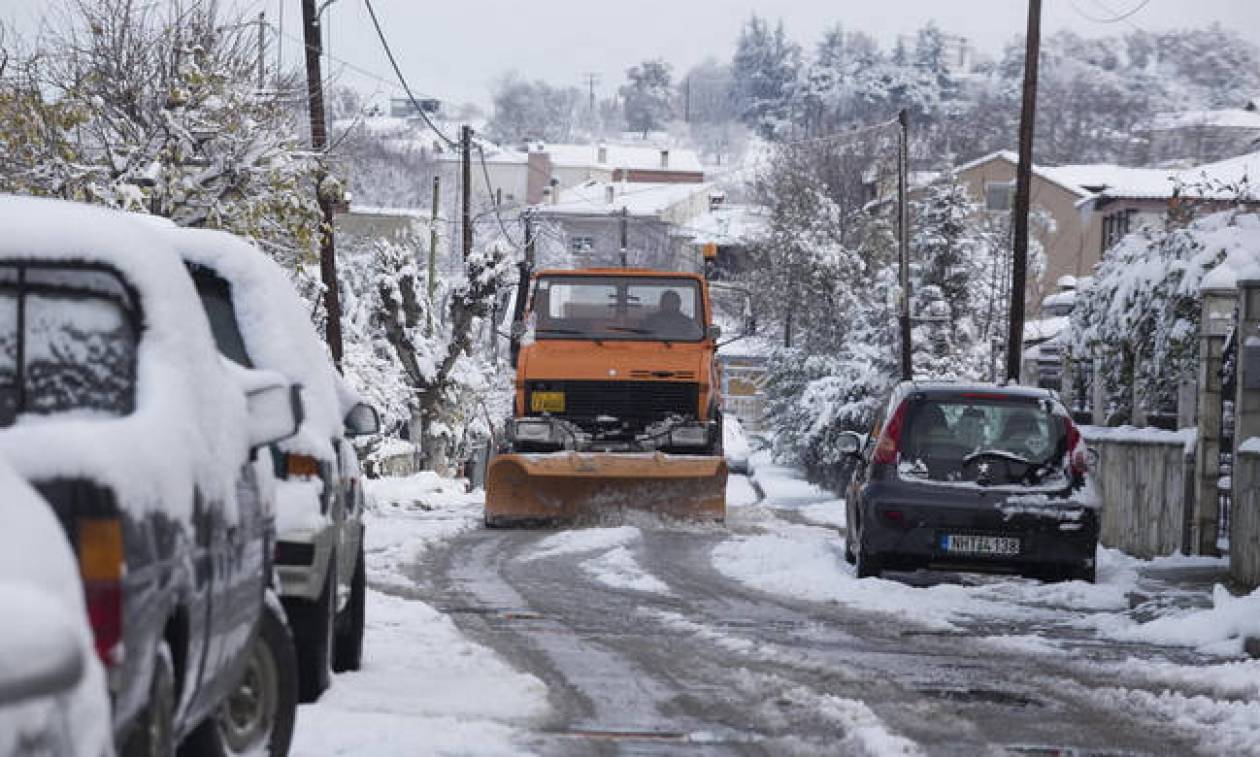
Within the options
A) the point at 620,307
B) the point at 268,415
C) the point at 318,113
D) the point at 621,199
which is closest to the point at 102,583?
the point at 268,415

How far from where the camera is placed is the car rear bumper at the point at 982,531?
50.1ft

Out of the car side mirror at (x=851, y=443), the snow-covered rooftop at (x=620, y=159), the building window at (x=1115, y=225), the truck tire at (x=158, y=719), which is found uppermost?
the snow-covered rooftop at (x=620, y=159)

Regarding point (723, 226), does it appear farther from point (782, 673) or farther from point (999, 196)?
point (782, 673)

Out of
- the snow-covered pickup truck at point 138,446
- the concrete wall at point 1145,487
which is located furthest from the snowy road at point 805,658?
the snow-covered pickup truck at point 138,446

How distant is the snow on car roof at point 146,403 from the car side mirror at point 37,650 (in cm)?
81

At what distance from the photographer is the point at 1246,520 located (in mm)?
16438

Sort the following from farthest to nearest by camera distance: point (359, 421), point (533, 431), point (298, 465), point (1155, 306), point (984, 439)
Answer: point (1155, 306)
point (533, 431)
point (984, 439)
point (359, 421)
point (298, 465)

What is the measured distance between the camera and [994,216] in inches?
3145

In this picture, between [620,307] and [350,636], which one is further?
[620,307]

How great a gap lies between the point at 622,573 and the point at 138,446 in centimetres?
1166

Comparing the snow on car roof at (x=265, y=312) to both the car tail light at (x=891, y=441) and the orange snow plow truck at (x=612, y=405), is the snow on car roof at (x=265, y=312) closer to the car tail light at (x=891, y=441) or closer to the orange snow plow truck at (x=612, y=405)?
the car tail light at (x=891, y=441)

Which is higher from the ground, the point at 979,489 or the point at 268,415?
the point at 268,415

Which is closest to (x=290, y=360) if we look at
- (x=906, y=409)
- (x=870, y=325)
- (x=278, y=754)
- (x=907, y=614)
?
(x=278, y=754)

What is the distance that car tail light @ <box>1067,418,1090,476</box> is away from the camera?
613 inches
